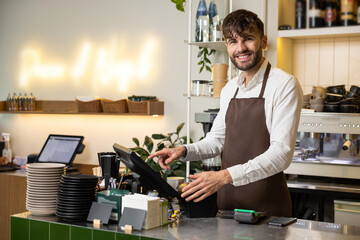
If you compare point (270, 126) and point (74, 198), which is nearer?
point (74, 198)

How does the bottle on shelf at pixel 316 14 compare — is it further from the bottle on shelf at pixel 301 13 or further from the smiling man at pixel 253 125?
the smiling man at pixel 253 125

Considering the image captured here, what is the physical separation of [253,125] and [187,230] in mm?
718

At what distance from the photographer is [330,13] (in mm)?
3818

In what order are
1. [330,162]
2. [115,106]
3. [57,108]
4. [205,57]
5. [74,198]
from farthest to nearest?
[57,108] → [115,106] → [205,57] → [330,162] → [74,198]

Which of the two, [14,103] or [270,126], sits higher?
[14,103]

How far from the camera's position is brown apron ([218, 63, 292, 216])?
2506 millimetres

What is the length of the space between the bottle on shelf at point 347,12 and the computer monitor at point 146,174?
2.26 meters

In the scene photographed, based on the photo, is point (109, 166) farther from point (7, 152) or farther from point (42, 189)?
point (7, 152)

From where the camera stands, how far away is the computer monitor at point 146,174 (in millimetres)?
2074

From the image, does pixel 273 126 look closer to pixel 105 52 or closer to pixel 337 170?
pixel 337 170

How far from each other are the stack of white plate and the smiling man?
471 millimetres

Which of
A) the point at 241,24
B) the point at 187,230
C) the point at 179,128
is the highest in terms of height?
the point at 241,24

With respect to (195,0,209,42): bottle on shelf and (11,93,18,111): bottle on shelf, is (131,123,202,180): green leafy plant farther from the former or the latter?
(11,93,18,111): bottle on shelf

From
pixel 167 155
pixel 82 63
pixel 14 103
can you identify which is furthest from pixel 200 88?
pixel 14 103
